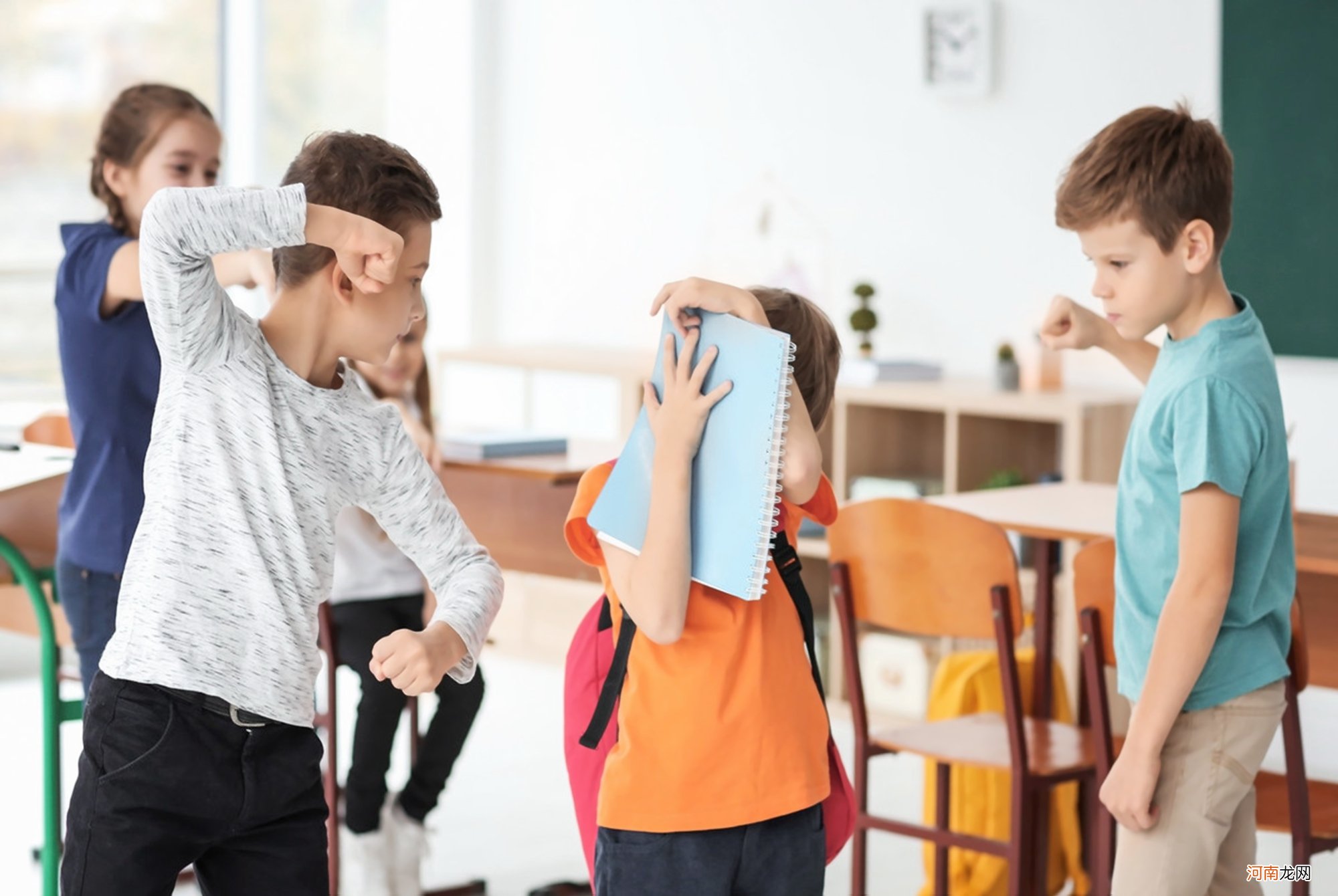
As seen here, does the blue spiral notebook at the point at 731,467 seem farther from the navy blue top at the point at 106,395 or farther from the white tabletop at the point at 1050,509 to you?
the white tabletop at the point at 1050,509

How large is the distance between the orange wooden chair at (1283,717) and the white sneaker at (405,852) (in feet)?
3.68

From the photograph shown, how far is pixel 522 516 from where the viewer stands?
139 inches

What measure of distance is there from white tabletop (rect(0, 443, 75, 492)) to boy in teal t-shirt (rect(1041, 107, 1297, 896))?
141 cm

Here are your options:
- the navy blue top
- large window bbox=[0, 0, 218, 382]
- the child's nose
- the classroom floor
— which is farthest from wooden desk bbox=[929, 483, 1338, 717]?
large window bbox=[0, 0, 218, 382]

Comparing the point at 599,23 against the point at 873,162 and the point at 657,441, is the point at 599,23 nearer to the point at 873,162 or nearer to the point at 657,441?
the point at 873,162

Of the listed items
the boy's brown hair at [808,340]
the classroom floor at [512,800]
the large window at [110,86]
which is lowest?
the classroom floor at [512,800]

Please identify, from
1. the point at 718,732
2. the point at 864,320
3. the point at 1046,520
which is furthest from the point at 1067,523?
the point at 864,320

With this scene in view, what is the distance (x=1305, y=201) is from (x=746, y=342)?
2803 millimetres

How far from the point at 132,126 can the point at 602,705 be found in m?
1.17

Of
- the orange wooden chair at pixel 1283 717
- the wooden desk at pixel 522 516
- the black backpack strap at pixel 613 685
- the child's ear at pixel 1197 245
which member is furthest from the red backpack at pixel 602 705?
the wooden desk at pixel 522 516

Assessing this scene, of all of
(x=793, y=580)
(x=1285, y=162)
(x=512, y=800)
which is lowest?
(x=512, y=800)

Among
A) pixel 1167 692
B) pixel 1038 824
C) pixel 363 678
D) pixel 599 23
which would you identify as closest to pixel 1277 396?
pixel 1167 692

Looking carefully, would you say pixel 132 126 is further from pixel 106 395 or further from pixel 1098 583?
pixel 1098 583

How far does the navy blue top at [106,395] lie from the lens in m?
2.12
